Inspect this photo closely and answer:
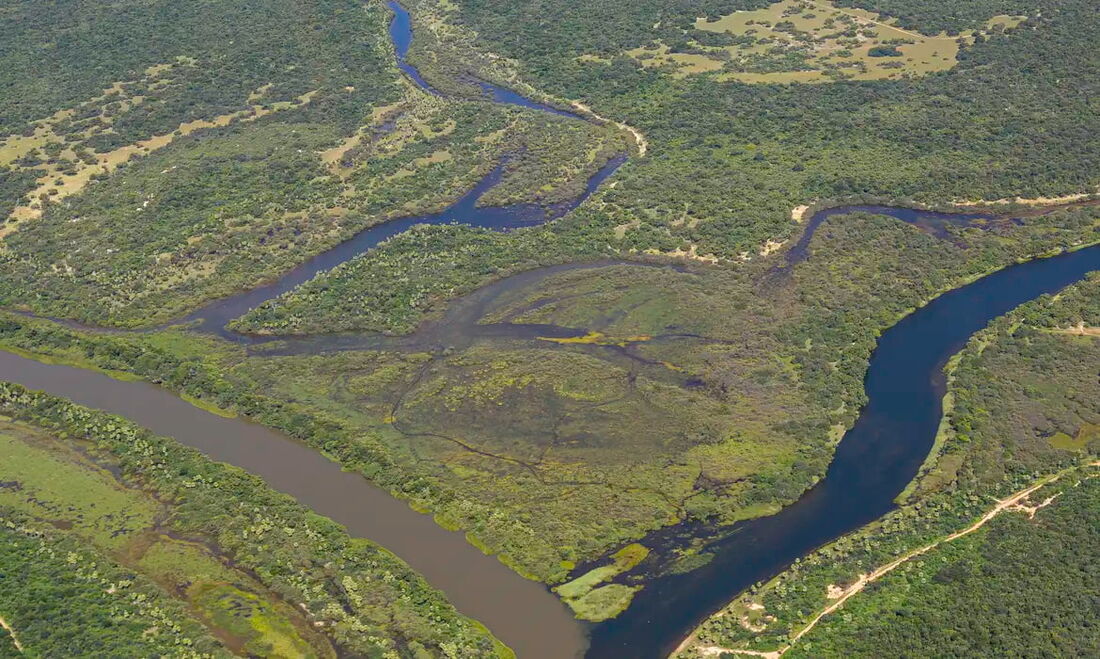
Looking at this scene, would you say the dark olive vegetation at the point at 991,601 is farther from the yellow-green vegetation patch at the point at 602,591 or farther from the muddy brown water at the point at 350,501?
the muddy brown water at the point at 350,501

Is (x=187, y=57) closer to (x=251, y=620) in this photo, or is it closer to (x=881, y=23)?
(x=881, y=23)

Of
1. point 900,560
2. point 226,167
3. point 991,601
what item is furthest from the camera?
point 226,167

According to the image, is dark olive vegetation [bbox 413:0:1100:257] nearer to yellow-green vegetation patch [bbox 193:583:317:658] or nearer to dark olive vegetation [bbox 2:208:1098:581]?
dark olive vegetation [bbox 2:208:1098:581]

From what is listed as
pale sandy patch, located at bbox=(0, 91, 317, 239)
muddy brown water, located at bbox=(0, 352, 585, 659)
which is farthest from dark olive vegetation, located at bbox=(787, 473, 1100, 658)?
pale sandy patch, located at bbox=(0, 91, 317, 239)

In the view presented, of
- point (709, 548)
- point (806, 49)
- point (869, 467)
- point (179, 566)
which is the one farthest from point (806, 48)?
point (179, 566)

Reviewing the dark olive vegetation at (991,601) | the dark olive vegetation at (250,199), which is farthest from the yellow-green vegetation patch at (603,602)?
the dark olive vegetation at (250,199)

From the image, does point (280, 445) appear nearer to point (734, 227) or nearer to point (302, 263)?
point (302, 263)
